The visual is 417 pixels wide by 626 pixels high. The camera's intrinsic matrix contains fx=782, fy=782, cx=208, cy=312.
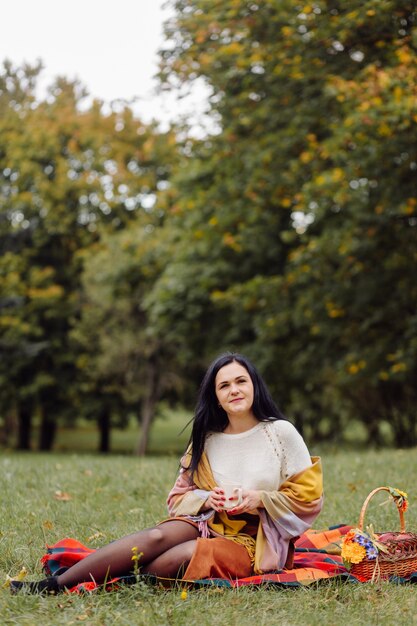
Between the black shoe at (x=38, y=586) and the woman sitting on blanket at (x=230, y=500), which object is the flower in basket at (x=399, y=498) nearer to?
the woman sitting on blanket at (x=230, y=500)

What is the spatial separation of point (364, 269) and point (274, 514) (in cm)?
1001

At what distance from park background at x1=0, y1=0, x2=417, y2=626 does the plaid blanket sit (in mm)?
106

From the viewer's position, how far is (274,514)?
15.0 ft

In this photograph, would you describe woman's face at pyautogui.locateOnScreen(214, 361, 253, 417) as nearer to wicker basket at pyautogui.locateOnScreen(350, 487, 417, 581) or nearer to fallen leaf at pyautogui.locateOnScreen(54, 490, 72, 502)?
wicker basket at pyautogui.locateOnScreen(350, 487, 417, 581)

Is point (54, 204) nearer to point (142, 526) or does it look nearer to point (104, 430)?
point (104, 430)

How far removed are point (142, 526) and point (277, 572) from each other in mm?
1764

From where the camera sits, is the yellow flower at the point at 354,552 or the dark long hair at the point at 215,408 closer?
the yellow flower at the point at 354,552

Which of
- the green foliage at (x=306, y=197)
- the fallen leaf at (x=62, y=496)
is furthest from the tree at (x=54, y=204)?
the fallen leaf at (x=62, y=496)

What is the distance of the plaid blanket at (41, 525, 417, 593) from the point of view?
4.40m

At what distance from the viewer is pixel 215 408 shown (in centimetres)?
505

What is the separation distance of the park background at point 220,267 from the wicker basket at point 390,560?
0.33ft

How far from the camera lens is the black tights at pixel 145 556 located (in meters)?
4.31

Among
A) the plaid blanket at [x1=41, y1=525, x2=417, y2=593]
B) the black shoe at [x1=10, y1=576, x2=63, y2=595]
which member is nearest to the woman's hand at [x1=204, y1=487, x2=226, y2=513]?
the plaid blanket at [x1=41, y1=525, x2=417, y2=593]

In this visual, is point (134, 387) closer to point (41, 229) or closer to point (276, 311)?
point (41, 229)
